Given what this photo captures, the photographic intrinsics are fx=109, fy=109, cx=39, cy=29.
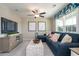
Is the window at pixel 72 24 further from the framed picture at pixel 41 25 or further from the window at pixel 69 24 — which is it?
the framed picture at pixel 41 25

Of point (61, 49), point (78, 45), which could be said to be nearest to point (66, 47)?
point (61, 49)

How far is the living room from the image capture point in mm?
3654

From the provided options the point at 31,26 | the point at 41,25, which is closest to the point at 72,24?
the point at 41,25

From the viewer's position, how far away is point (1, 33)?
16.8 ft

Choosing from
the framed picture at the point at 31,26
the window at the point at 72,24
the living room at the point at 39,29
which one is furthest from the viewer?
the framed picture at the point at 31,26

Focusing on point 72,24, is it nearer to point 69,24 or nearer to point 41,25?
point 69,24

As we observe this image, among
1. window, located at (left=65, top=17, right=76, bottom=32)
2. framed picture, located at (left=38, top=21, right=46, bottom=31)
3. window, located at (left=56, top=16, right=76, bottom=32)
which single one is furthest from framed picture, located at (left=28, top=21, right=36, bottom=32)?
window, located at (left=65, top=17, right=76, bottom=32)

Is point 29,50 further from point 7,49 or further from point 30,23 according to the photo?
point 30,23

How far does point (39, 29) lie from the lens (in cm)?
1069

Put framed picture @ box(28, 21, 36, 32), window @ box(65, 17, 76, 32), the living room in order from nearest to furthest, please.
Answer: the living room
window @ box(65, 17, 76, 32)
framed picture @ box(28, 21, 36, 32)

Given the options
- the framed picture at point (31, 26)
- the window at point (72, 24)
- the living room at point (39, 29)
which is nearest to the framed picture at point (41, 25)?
the living room at point (39, 29)

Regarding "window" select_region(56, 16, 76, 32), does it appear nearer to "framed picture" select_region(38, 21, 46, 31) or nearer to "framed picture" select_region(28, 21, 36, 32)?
"framed picture" select_region(38, 21, 46, 31)

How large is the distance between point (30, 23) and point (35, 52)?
722 centimetres

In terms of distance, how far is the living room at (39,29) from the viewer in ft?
12.0
